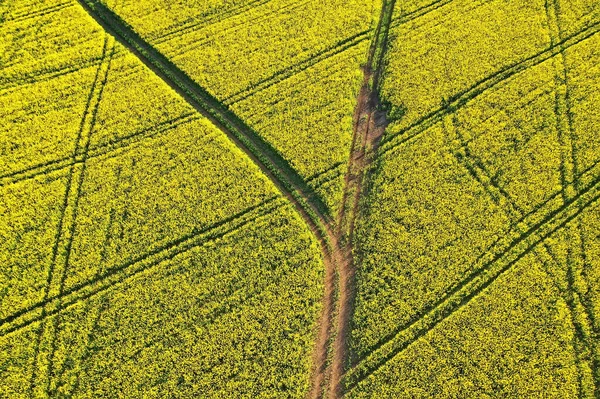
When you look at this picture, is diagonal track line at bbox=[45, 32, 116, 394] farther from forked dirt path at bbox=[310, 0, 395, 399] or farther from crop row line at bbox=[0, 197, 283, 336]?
forked dirt path at bbox=[310, 0, 395, 399]

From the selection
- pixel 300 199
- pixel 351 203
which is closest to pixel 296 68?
pixel 300 199

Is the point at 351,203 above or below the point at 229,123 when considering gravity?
below

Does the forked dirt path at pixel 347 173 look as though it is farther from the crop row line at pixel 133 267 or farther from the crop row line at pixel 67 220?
the crop row line at pixel 67 220

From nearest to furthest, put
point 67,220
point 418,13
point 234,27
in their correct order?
point 67,220, point 234,27, point 418,13

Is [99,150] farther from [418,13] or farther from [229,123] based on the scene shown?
[418,13]

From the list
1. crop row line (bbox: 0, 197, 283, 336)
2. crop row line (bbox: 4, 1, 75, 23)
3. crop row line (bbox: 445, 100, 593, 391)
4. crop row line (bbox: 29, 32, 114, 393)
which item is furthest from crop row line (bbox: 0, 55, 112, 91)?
crop row line (bbox: 445, 100, 593, 391)

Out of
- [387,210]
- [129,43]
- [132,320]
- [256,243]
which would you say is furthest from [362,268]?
[129,43]

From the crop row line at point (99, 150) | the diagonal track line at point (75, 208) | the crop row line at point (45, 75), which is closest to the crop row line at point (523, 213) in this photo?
the crop row line at point (99, 150)
